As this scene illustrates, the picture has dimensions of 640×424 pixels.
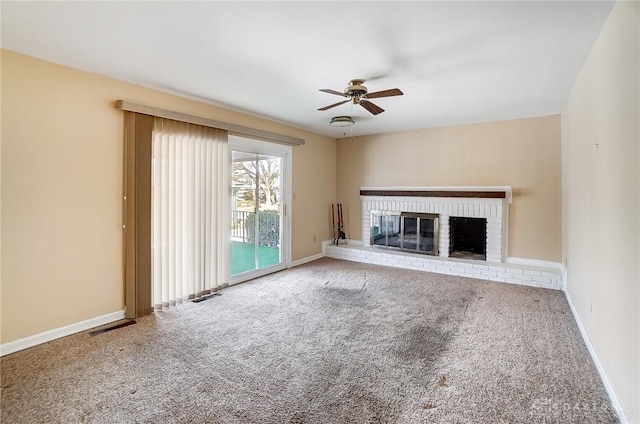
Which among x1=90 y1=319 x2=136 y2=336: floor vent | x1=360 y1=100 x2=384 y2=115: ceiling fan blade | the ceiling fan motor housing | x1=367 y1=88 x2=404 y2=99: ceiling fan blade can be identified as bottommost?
x1=90 y1=319 x2=136 y2=336: floor vent

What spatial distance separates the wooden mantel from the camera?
4941mm

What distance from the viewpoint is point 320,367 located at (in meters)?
2.36

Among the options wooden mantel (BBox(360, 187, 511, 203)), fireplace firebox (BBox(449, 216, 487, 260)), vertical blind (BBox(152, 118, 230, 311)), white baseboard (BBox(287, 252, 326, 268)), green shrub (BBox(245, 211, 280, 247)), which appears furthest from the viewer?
Answer: white baseboard (BBox(287, 252, 326, 268))

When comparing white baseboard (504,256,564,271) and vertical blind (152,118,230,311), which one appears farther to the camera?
white baseboard (504,256,564,271)

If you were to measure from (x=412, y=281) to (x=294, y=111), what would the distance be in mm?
3119

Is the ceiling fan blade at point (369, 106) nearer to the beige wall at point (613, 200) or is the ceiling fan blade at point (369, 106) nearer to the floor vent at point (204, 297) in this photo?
the beige wall at point (613, 200)

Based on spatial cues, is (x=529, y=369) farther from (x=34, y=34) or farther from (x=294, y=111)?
(x=34, y=34)

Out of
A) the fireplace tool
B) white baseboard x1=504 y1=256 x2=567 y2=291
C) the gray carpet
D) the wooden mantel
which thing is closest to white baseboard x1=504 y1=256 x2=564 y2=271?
white baseboard x1=504 y1=256 x2=567 y2=291

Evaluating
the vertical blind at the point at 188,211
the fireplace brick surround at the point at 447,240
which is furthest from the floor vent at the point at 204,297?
Answer: the fireplace brick surround at the point at 447,240

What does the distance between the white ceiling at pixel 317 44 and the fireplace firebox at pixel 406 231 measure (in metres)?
2.42

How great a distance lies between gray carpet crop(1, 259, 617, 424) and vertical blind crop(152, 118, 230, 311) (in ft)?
1.31

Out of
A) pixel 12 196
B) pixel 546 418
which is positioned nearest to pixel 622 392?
pixel 546 418

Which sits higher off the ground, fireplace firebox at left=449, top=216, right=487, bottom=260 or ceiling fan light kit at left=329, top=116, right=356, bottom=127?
ceiling fan light kit at left=329, top=116, right=356, bottom=127

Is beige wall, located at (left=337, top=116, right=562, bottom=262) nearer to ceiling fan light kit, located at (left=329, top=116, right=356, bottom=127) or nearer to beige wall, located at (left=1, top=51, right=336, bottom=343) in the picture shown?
ceiling fan light kit, located at (left=329, top=116, right=356, bottom=127)
